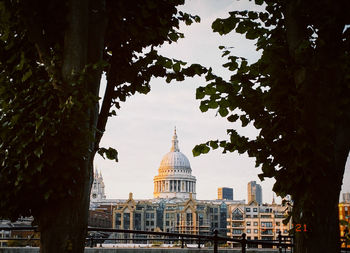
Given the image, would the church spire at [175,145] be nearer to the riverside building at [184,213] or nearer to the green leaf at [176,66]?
the riverside building at [184,213]

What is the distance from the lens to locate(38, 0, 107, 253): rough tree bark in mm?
5082

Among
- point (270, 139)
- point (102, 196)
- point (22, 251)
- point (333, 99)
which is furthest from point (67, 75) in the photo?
point (102, 196)

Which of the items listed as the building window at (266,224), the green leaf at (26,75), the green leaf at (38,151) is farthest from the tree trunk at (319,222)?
the building window at (266,224)

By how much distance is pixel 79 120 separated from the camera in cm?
512

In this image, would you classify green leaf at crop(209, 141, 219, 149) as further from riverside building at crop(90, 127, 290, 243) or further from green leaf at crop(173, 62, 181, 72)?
riverside building at crop(90, 127, 290, 243)

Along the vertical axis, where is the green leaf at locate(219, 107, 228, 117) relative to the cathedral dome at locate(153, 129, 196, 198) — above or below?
below

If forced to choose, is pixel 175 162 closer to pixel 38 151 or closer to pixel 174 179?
pixel 174 179

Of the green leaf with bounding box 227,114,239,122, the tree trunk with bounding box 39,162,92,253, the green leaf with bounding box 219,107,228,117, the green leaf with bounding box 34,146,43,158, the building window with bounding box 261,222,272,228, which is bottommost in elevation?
the building window with bounding box 261,222,272,228

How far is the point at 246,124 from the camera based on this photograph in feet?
23.1

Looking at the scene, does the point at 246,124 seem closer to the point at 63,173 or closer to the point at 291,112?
the point at 291,112

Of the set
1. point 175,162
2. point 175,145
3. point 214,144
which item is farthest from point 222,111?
point 175,145

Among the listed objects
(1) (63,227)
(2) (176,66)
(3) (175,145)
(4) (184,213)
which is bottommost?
(4) (184,213)

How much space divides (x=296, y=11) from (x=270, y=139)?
1.69m
